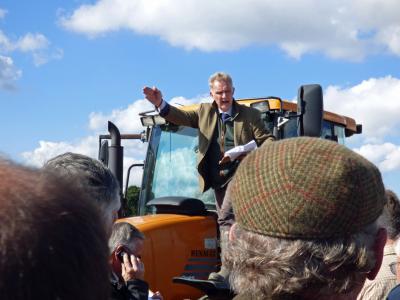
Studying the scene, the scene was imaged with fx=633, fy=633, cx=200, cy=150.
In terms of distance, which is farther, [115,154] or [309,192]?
[115,154]

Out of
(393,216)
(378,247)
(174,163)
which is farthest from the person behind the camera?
(174,163)

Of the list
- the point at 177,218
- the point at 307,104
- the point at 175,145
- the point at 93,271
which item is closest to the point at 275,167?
the point at 93,271

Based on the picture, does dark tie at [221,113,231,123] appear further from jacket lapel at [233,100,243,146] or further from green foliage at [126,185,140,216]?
green foliage at [126,185,140,216]

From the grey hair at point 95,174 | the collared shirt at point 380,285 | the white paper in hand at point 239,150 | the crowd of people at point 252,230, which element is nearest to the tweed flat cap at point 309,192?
the crowd of people at point 252,230

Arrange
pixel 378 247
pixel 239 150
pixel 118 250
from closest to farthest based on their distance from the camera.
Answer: pixel 378 247 < pixel 118 250 < pixel 239 150

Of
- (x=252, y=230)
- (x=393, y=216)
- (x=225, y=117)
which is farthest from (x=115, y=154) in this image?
(x=252, y=230)

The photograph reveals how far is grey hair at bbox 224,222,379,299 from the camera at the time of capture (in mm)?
1452

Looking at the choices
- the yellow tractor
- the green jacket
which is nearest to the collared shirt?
the yellow tractor

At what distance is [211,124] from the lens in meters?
4.92

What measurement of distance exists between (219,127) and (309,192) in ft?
11.4

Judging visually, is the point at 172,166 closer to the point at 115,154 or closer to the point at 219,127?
the point at 115,154

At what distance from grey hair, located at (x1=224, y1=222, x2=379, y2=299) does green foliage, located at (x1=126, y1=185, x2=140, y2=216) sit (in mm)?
4963

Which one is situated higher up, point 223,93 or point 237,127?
point 223,93

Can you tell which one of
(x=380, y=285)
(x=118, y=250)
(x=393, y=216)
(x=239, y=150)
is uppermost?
(x=239, y=150)
